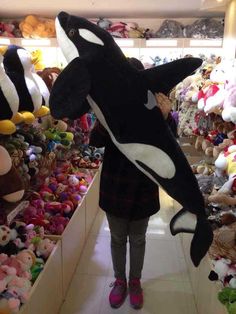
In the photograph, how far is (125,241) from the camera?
1.68 m

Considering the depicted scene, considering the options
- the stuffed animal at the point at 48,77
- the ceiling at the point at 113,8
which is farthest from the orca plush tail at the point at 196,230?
the ceiling at the point at 113,8

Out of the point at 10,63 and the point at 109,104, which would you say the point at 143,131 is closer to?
the point at 109,104

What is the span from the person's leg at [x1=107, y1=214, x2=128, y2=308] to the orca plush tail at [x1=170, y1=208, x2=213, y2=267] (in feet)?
2.01

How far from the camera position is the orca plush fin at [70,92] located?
2.92 ft

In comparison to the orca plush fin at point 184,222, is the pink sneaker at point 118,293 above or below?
below

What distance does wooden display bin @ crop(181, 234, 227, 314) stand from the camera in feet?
4.57

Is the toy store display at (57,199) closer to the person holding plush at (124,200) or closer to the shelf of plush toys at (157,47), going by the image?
the person holding plush at (124,200)

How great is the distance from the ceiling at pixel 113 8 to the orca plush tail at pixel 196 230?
3236mm

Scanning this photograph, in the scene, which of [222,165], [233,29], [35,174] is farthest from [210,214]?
[233,29]

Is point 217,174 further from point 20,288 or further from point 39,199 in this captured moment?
point 20,288

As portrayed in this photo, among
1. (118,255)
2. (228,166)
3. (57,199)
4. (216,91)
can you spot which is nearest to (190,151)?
(216,91)

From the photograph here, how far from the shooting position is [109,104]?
3.07 ft

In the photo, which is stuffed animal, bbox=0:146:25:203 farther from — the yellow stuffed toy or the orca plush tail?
the yellow stuffed toy

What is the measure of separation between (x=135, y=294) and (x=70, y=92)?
125 cm
